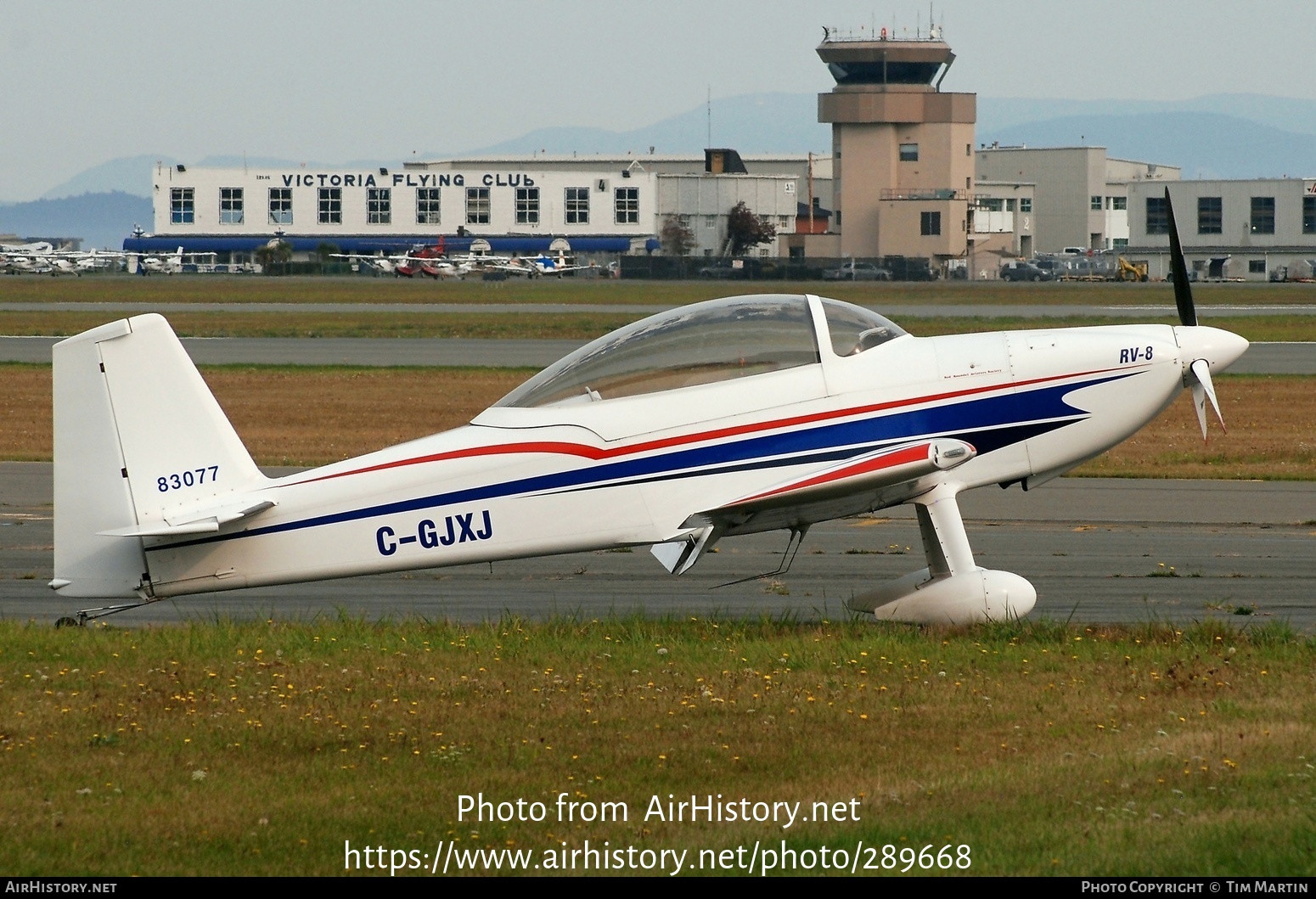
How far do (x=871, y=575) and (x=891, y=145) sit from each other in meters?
99.7

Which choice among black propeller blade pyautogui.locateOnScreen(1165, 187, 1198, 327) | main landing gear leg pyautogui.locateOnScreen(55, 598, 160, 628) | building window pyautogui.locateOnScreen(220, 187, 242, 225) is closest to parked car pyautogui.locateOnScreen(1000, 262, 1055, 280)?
building window pyautogui.locateOnScreen(220, 187, 242, 225)

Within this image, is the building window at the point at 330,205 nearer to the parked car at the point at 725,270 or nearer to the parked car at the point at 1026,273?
the parked car at the point at 725,270

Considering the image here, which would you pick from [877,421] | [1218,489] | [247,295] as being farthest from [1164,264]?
[877,421]

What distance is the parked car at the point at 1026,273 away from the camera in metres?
89.8

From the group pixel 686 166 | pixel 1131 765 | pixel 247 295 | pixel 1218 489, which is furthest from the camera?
pixel 686 166

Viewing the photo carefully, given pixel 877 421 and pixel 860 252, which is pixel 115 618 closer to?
pixel 877 421

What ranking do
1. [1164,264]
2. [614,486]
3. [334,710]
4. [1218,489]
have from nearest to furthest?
[334,710] → [614,486] → [1218,489] → [1164,264]

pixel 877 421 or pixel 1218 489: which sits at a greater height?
pixel 877 421

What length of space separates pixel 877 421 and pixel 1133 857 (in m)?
4.48

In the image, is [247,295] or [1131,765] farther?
[247,295]

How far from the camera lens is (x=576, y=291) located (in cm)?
A: 7175

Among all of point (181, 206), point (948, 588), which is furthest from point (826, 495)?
point (181, 206)

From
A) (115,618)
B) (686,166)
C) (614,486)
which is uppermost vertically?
(686,166)

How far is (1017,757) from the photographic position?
21.2 feet
